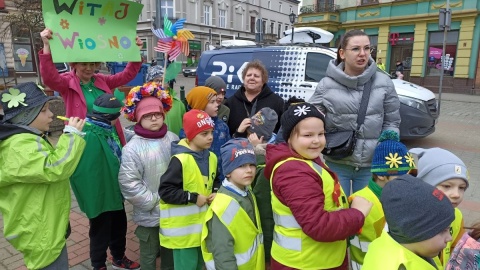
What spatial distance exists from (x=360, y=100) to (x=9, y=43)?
3043 centimetres

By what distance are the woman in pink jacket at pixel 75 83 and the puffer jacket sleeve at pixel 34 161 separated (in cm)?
83

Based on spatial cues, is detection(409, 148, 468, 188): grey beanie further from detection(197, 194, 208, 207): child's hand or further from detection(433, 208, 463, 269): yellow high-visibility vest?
detection(197, 194, 208, 207): child's hand

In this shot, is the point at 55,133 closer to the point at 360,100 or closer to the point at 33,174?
the point at 33,174

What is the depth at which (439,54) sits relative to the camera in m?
18.7

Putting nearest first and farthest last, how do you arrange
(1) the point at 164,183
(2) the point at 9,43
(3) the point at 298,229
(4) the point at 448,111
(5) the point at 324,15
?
(3) the point at 298,229
(1) the point at 164,183
(4) the point at 448,111
(5) the point at 324,15
(2) the point at 9,43

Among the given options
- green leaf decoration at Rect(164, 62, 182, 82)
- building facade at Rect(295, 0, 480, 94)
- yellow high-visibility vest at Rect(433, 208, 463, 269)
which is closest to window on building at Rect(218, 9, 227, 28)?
building facade at Rect(295, 0, 480, 94)

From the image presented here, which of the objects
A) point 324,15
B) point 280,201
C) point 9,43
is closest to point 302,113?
point 280,201

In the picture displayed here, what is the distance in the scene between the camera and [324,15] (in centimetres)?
2380

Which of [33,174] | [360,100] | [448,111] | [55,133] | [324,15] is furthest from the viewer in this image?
[324,15]

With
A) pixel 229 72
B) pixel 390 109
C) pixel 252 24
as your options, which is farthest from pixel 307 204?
pixel 252 24

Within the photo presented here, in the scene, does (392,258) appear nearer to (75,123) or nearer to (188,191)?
(188,191)

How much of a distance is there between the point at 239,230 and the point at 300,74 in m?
5.54

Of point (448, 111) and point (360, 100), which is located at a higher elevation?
point (360, 100)

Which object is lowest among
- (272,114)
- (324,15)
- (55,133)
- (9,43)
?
(55,133)
